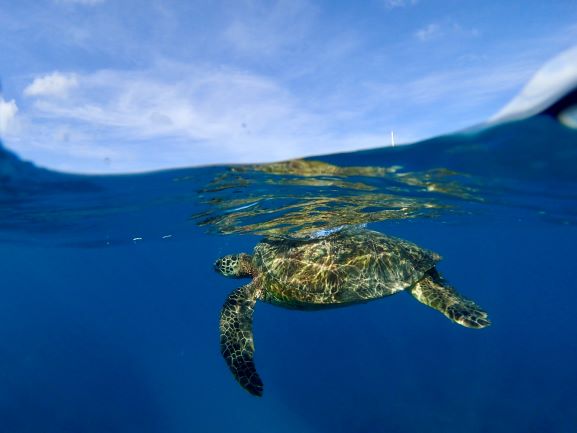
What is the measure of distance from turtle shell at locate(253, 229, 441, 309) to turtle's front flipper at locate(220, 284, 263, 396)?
2.55 ft

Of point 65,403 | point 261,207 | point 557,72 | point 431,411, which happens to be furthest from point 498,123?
point 65,403

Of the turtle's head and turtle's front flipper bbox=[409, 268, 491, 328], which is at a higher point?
the turtle's head

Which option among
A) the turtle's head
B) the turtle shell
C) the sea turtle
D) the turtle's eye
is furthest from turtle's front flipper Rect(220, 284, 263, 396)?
the turtle's eye

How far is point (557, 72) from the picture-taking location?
256 inches

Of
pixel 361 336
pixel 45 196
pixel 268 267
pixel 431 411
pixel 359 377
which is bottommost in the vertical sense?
pixel 361 336

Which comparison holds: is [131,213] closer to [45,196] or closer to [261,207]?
[45,196]

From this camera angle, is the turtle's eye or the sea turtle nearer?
the sea turtle

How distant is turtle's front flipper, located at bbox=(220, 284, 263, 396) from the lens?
6.30m

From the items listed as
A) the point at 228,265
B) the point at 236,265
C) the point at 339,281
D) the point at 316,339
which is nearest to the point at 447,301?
the point at 339,281

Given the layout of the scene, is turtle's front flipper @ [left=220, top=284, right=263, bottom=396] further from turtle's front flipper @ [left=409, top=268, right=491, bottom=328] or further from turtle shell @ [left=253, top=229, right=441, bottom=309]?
turtle's front flipper @ [left=409, top=268, right=491, bottom=328]

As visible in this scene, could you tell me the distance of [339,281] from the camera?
8.45m

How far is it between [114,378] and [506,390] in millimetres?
34247

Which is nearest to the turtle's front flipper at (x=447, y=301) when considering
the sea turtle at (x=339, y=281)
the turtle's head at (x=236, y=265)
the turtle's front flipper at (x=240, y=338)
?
the sea turtle at (x=339, y=281)

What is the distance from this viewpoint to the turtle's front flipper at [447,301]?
7.51 meters
